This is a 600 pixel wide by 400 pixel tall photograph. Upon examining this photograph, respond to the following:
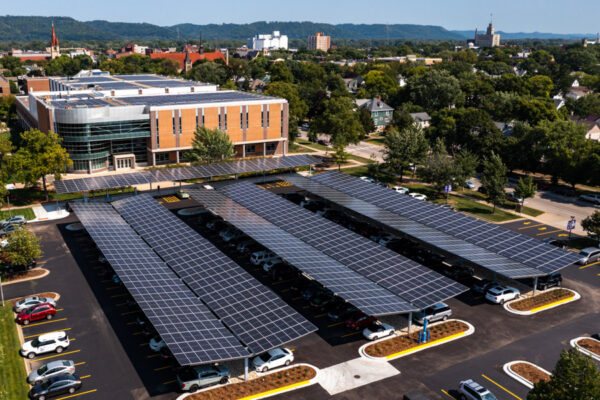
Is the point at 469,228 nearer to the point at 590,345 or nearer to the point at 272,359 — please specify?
the point at 590,345

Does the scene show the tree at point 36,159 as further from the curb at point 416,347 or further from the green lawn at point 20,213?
the curb at point 416,347

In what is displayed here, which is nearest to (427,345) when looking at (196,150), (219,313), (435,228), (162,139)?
(219,313)

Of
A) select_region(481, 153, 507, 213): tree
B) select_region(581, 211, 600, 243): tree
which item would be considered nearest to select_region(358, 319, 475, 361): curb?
select_region(581, 211, 600, 243): tree

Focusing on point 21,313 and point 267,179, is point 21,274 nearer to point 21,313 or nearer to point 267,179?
point 21,313

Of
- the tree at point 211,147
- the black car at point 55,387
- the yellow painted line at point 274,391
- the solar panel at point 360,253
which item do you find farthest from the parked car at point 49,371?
the tree at point 211,147

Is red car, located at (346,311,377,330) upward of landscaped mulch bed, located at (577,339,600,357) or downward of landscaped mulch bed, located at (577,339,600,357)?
upward

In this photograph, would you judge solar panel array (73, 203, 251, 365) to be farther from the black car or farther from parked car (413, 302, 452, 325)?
parked car (413, 302, 452, 325)

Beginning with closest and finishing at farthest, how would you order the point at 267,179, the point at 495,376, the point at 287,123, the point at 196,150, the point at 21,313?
the point at 495,376
the point at 21,313
the point at 267,179
the point at 196,150
the point at 287,123
